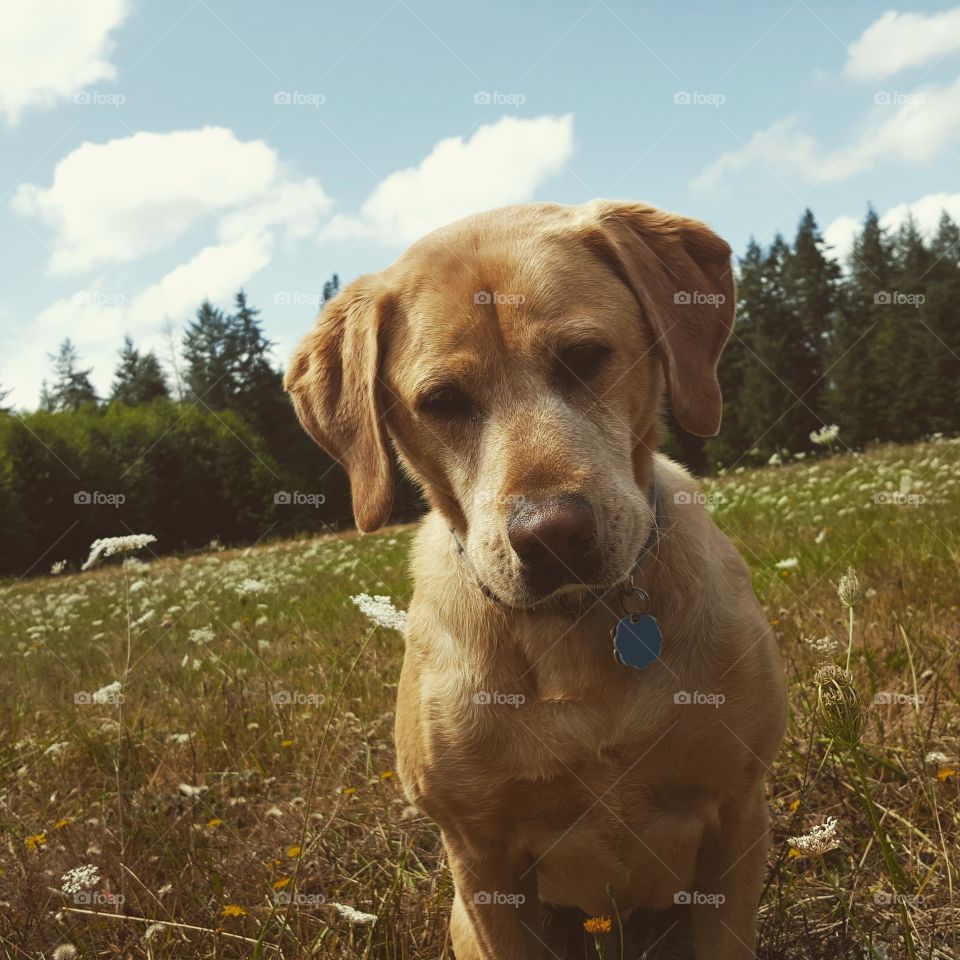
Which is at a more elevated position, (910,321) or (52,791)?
(910,321)

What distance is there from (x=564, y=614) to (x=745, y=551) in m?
3.97

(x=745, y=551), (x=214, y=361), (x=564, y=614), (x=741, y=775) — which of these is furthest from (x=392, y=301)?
(x=214, y=361)

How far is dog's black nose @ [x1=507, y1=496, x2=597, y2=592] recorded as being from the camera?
207 cm

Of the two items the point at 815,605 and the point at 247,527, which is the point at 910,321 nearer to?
the point at 247,527

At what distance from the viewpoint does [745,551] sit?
20.0 feet

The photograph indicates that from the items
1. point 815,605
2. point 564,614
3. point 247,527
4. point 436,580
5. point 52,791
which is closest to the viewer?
point 564,614

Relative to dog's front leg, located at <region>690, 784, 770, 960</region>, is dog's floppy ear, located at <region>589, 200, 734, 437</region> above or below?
above
